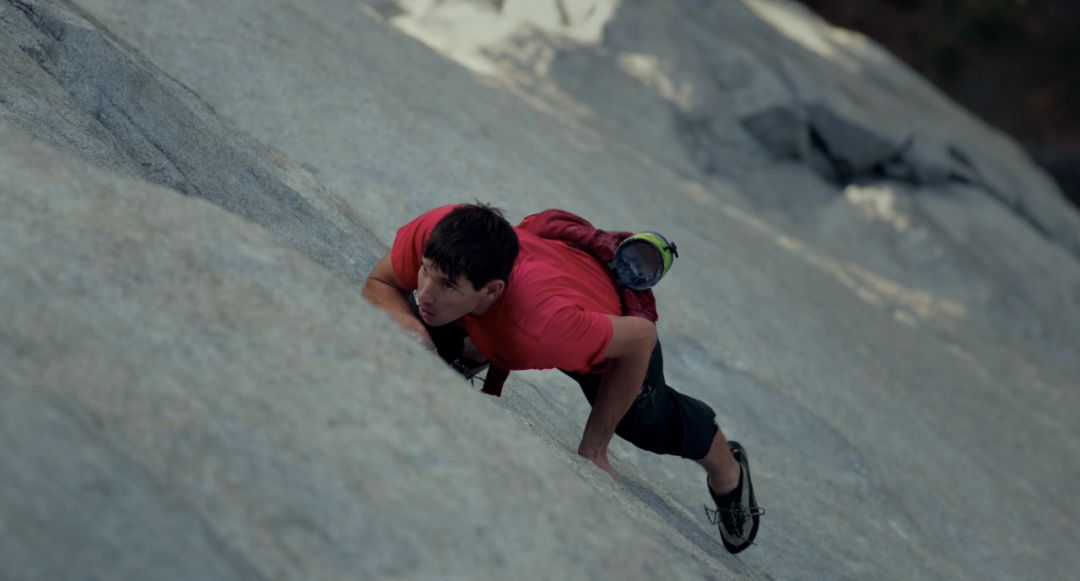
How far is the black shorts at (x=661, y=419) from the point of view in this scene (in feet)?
10.3

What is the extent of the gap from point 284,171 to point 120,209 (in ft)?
6.37

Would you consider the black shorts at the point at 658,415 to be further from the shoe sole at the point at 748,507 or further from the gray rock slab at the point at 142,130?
the gray rock slab at the point at 142,130

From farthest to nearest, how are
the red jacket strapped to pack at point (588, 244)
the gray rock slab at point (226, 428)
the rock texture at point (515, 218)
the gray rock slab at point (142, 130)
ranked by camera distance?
the gray rock slab at point (142, 130) → the red jacket strapped to pack at point (588, 244) → the rock texture at point (515, 218) → the gray rock slab at point (226, 428)

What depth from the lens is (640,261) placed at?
10.2ft

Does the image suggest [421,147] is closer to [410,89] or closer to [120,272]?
[410,89]

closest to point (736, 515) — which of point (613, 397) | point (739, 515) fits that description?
point (739, 515)

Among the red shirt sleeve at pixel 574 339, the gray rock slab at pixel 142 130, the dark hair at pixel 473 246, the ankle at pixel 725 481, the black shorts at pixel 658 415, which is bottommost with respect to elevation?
the gray rock slab at pixel 142 130

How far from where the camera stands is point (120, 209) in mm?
2258

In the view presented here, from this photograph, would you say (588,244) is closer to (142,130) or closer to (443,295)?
(443,295)

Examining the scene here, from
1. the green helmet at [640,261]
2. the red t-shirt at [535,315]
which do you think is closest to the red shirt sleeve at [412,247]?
the red t-shirt at [535,315]

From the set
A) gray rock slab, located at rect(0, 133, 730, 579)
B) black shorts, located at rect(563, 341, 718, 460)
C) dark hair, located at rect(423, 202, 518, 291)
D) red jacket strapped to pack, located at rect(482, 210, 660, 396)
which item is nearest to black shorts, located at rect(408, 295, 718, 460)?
black shorts, located at rect(563, 341, 718, 460)

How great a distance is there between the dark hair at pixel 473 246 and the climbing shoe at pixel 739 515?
1.13m

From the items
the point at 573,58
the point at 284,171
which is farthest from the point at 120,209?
the point at 573,58

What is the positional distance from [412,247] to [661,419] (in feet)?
2.71
